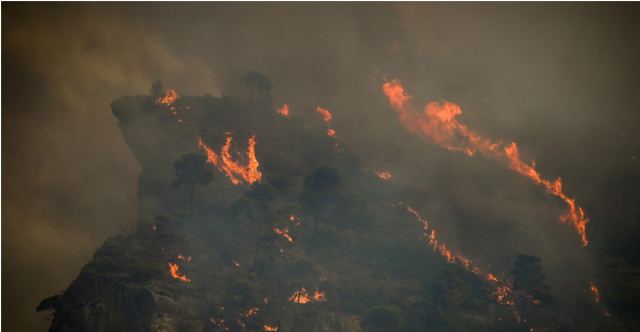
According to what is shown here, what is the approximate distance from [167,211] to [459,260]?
83464 mm

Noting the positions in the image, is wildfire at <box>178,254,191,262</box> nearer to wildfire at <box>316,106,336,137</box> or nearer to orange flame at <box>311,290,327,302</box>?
orange flame at <box>311,290,327,302</box>

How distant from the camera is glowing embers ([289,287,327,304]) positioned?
359ft

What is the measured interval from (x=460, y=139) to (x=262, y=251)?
9387 centimetres

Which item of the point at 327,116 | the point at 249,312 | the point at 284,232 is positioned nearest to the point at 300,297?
the point at 249,312

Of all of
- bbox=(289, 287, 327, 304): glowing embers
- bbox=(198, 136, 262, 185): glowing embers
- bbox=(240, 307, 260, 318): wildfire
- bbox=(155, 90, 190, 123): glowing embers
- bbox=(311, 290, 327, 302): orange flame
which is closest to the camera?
bbox=(240, 307, 260, 318): wildfire

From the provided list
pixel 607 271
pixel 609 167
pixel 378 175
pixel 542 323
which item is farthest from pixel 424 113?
pixel 542 323

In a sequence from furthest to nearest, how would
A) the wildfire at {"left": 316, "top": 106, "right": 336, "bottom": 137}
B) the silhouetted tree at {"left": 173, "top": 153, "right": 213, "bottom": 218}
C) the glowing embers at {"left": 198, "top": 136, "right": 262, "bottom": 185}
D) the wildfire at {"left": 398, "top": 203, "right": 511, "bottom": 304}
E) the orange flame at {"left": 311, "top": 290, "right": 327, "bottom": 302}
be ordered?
1. the wildfire at {"left": 316, "top": 106, "right": 336, "bottom": 137}
2. the glowing embers at {"left": 198, "top": 136, "right": 262, "bottom": 185}
3. the wildfire at {"left": 398, "top": 203, "right": 511, "bottom": 304}
4. the silhouetted tree at {"left": 173, "top": 153, "right": 213, "bottom": 218}
5. the orange flame at {"left": 311, "top": 290, "right": 327, "bottom": 302}

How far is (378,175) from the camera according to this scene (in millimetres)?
156125

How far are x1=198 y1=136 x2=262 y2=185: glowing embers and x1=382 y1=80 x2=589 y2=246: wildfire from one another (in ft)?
210

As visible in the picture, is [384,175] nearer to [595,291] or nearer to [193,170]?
[193,170]

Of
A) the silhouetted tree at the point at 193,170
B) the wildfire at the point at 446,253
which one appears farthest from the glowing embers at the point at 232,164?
the wildfire at the point at 446,253

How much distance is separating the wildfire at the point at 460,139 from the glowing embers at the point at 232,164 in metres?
63.9

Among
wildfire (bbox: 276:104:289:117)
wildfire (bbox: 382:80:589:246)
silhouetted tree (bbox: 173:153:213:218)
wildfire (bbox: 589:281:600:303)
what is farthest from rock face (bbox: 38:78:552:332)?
wildfire (bbox: 382:80:589:246)

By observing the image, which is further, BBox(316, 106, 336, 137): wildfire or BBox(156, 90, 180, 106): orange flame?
BBox(316, 106, 336, 137): wildfire
